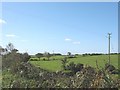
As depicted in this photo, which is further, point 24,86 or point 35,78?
point 35,78

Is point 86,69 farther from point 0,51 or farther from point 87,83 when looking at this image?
point 0,51

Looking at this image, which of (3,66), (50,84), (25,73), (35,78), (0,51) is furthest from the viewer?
(0,51)

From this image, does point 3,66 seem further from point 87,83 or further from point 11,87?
point 87,83

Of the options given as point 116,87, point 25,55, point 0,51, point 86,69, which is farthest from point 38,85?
point 0,51

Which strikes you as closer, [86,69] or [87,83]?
[87,83]

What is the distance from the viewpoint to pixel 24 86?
18.6 feet

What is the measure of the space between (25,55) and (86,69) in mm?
5369

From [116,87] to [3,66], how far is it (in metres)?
6.22

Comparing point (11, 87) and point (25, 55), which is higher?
point (25, 55)

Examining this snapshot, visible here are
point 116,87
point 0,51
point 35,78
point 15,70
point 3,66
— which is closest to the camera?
point 116,87

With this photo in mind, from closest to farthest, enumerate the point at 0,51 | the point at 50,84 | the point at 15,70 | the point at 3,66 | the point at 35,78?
the point at 50,84
the point at 35,78
the point at 15,70
the point at 3,66
the point at 0,51

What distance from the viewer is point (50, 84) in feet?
18.3

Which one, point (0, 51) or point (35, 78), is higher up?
point (0, 51)

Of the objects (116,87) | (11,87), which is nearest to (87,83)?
(116,87)
